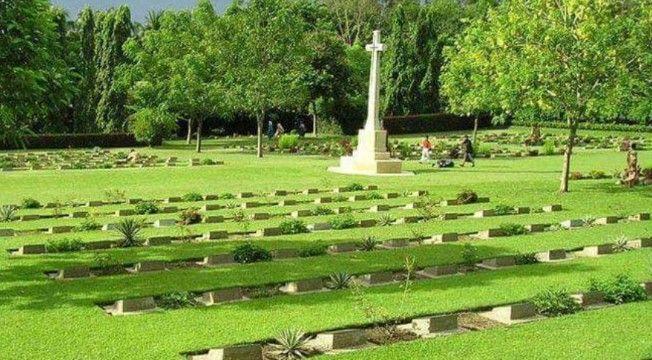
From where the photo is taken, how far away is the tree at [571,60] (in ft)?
91.9

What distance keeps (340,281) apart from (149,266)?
404cm

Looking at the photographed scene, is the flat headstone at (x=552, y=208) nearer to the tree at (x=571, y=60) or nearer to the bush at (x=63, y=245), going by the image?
the tree at (x=571, y=60)

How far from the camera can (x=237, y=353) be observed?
10.2 m

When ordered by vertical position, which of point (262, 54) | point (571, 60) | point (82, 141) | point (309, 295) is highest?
point (262, 54)

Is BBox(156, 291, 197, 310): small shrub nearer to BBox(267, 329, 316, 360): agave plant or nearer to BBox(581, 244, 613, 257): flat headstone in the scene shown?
BBox(267, 329, 316, 360): agave plant

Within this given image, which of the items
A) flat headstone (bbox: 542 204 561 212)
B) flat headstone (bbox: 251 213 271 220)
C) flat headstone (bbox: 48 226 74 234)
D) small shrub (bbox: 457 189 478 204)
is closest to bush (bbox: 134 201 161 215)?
flat headstone (bbox: 251 213 271 220)

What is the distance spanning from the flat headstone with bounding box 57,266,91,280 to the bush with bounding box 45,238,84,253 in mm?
2371

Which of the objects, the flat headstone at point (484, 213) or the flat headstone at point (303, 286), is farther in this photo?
the flat headstone at point (484, 213)

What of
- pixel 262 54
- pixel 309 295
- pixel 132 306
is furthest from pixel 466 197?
pixel 262 54

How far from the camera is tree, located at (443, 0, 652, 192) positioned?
28016mm

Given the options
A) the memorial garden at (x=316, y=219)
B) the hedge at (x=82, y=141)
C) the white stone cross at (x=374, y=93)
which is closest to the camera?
the memorial garden at (x=316, y=219)

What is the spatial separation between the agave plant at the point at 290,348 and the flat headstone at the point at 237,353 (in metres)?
0.27

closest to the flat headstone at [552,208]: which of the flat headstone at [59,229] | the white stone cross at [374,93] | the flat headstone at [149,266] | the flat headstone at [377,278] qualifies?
the flat headstone at [377,278]

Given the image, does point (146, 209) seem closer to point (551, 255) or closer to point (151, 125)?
point (551, 255)
